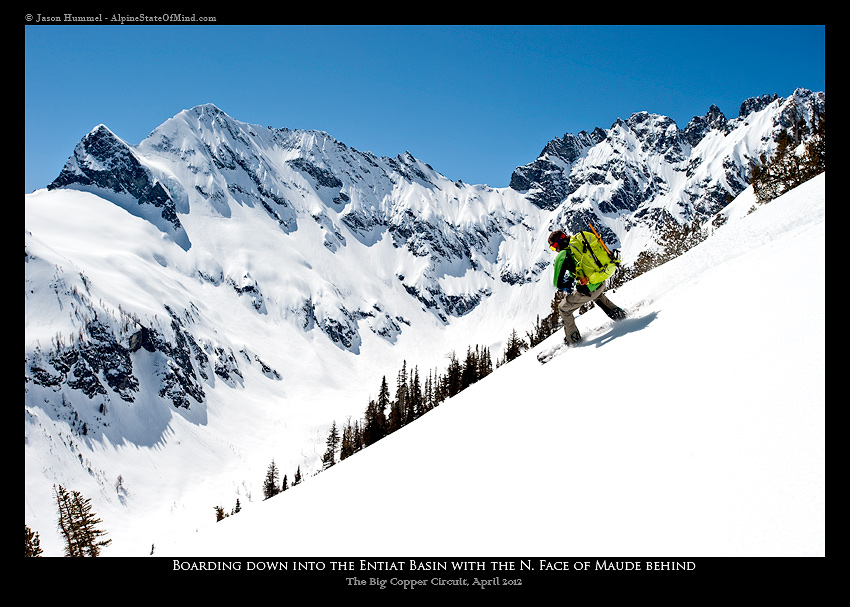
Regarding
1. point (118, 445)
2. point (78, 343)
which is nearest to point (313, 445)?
point (118, 445)

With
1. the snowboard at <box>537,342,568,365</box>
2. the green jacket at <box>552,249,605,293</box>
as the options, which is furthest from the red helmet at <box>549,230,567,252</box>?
the snowboard at <box>537,342,568,365</box>

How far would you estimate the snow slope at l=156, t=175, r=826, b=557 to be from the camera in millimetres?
3328

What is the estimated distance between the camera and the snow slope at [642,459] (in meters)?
3.33

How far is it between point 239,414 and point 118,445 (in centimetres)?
4393

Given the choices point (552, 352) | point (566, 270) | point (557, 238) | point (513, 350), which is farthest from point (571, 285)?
point (513, 350)

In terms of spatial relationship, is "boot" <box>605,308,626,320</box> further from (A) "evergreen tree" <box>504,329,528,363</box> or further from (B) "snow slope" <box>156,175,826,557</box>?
(A) "evergreen tree" <box>504,329,528,363</box>

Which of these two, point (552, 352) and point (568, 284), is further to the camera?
point (552, 352)

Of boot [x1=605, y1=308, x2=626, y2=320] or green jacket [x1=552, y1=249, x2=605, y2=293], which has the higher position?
green jacket [x1=552, y1=249, x2=605, y2=293]

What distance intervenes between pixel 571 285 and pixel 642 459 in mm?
5636

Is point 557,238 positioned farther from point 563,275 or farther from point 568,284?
point 568,284

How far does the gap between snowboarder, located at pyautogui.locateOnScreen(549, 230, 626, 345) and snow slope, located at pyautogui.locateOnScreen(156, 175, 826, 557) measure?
1.38 meters

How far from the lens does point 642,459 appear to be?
13.5 feet
